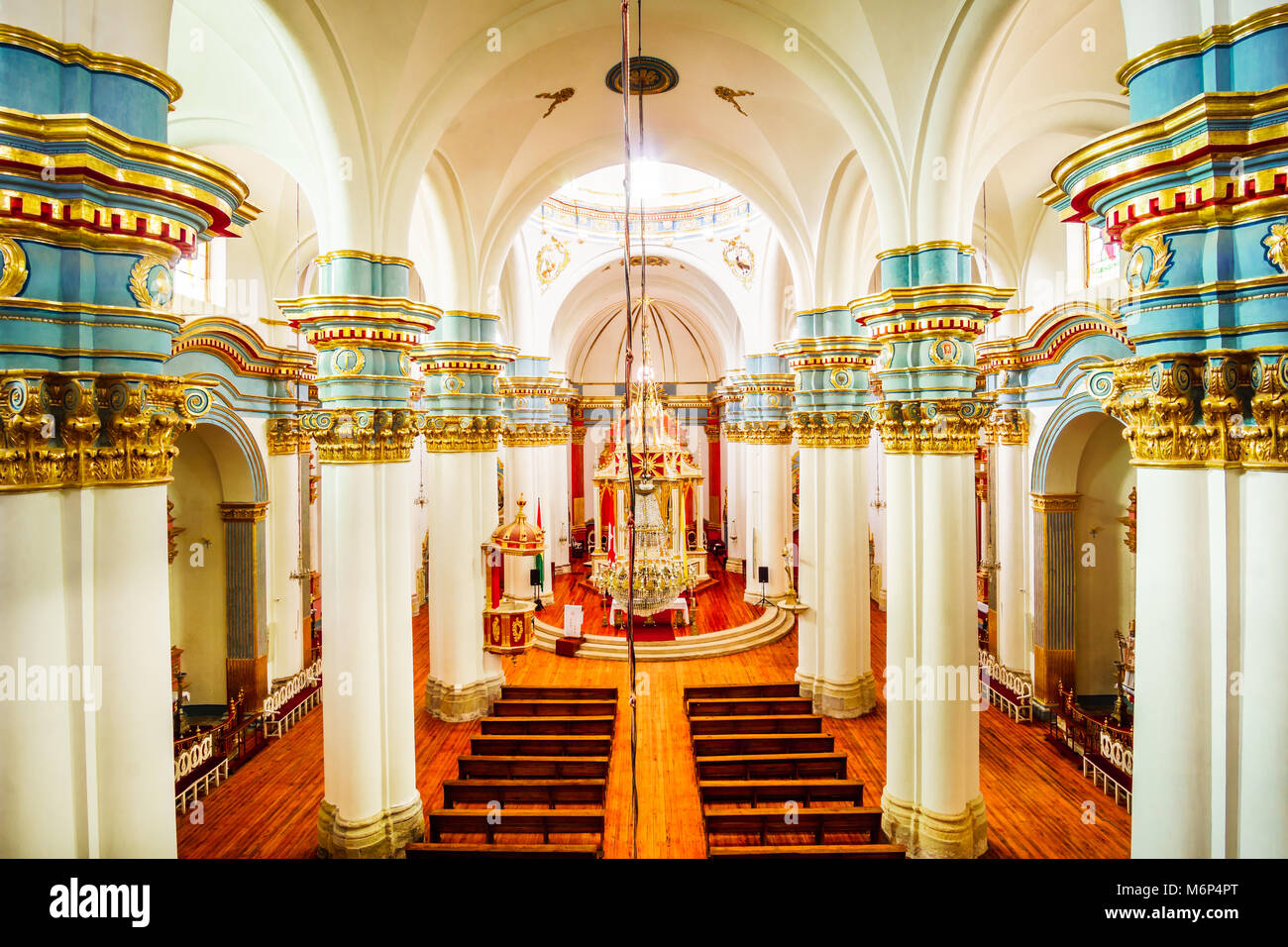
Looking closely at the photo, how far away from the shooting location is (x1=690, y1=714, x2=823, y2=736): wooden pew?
9133 mm

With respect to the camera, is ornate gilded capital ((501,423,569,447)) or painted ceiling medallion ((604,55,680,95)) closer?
painted ceiling medallion ((604,55,680,95))

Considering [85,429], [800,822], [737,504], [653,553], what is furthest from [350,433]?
[737,504]

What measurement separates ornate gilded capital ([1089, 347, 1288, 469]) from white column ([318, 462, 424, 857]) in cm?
631

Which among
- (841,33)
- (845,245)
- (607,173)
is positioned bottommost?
(845,245)

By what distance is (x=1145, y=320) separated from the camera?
3473 mm

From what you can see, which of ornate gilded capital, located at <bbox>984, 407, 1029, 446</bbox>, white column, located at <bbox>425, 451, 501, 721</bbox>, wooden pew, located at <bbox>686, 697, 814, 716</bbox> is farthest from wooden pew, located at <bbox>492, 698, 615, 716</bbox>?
ornate gilded capital, located at <bbox>984, 407, 1029, 446</bbox>

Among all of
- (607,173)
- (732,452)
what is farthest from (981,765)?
(607,173)

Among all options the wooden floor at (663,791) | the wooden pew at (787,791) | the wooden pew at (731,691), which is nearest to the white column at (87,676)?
the wooden floor at (663,791)

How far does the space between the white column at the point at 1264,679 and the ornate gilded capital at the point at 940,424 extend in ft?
10.6

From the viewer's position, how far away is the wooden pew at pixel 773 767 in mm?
7852

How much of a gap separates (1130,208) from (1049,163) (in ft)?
28.4

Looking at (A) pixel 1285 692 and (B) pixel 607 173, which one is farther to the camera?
(B) pixel 607 173

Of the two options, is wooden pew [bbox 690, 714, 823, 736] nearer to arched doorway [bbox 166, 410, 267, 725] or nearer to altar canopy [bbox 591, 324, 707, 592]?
altar canopy [bbox 591, 324, 707, 592]

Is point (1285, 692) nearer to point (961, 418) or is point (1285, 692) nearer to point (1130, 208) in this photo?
point (1130, 208)
